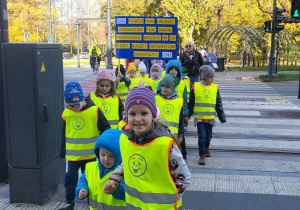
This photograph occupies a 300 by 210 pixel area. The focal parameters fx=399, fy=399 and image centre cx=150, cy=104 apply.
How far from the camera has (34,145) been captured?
4.74 m

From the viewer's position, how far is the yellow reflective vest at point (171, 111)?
534 cm

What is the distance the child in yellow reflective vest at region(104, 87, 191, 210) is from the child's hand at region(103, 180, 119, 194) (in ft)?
0.47

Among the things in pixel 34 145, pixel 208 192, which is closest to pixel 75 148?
pixel 34 145

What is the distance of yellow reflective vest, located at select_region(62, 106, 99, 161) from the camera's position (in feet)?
15.0

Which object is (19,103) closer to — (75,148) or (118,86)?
(75,148)

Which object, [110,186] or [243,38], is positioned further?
[243,38]

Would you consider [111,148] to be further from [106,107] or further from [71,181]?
[106,107]

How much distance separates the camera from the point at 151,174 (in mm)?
2799

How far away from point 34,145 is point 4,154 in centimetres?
105

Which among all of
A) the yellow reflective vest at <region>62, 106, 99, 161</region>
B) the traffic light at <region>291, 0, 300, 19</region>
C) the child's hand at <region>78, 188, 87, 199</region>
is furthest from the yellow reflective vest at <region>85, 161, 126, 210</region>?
the traffic light at <region>291, 0, 300, 19</region>

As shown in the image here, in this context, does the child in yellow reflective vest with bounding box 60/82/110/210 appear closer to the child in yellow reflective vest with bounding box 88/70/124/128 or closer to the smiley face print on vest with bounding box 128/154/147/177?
the child in yellow reflective vest with bounding box 88/70/124/128

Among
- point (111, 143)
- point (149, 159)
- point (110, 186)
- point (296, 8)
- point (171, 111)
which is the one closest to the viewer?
point (149, 159)

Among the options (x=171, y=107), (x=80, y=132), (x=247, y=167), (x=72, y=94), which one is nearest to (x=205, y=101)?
(x=247, y=167)

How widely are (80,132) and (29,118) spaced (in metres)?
0.66
